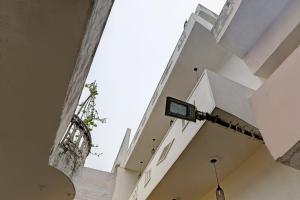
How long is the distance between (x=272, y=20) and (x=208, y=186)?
2.85 m

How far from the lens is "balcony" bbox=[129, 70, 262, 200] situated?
11.2 feet

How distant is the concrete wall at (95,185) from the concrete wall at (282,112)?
6972 millimetres

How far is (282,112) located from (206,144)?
1.52 metres

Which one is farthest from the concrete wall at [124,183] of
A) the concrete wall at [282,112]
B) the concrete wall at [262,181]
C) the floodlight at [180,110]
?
the concrete wall at [282,112]

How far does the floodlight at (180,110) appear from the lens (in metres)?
3.34

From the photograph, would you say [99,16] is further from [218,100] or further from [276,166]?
[276,166]

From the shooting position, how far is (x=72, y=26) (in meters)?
1.65

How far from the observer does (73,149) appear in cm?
362

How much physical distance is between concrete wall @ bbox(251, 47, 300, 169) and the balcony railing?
236 centimetres

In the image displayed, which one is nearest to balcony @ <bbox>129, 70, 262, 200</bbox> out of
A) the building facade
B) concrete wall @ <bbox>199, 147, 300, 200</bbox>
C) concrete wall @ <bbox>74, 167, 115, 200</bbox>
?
the building facade

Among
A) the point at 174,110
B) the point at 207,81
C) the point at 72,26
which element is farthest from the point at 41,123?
the point at 207,81

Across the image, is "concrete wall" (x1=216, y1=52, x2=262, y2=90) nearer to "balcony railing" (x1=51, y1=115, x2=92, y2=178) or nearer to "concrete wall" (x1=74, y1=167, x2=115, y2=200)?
"balcony railing" (x1=51, y1=115, x2=92, y2=178)

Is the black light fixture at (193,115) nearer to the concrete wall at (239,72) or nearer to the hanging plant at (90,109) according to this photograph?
the concrete wall at (239,72)

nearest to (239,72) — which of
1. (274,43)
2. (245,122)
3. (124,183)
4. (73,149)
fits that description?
(274,43)
